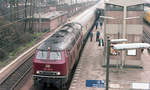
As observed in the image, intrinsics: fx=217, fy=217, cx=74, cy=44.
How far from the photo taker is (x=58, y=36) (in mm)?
15531

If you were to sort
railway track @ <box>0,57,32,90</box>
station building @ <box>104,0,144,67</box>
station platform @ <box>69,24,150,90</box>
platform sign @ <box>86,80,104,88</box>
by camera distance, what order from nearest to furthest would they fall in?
platform sign @ <box>86,80,104,88</box>, station platform @ <box>69,24,150,90</box>, railway track @ <box>0,57,32,90</box>, station building @ <box>104,0,144,67</box>

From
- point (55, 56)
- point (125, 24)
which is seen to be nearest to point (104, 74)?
point (125, 24)

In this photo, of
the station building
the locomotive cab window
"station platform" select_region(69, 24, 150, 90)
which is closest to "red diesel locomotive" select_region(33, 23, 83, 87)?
the locomotive cab window

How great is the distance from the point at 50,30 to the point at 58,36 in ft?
78.5

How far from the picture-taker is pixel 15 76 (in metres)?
16.6

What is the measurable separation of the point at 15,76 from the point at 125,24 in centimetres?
946

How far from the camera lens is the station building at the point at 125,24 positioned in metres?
17.1

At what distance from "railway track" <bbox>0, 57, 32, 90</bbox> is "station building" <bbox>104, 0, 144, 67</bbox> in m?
7.31

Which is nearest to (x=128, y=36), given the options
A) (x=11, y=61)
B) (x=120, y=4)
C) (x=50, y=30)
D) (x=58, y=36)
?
(x=120, y=4)

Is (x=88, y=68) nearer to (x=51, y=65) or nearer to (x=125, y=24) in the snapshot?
(x=125, y=24)

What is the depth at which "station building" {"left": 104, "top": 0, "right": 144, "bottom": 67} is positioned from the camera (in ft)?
56.1

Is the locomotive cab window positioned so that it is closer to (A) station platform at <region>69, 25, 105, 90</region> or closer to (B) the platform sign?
(A) station platform at <region>69, 25, 105, 90</region>

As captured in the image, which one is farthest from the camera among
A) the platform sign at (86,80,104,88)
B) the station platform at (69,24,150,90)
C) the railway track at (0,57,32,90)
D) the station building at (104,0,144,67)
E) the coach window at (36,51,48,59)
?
the station building at (104,0,144,67)

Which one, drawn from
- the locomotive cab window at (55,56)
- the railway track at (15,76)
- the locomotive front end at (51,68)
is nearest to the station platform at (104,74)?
the locomotive front end at (51,68)
